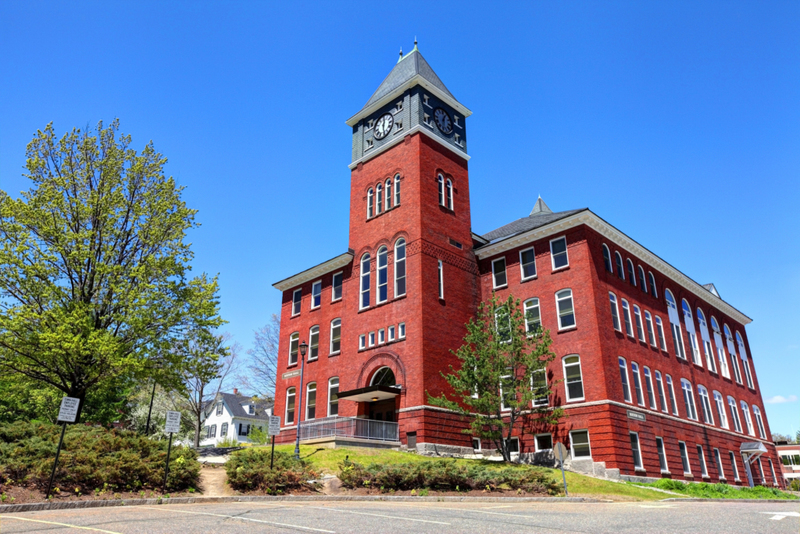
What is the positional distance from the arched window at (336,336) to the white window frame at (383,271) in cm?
423

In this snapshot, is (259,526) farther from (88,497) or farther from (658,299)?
(658,299)

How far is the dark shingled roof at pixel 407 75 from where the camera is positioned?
38.4 m

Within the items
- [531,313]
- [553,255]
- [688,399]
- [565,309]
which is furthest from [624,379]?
[688,399]

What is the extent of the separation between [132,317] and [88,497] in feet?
27.9

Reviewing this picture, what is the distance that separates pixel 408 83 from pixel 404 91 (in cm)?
75

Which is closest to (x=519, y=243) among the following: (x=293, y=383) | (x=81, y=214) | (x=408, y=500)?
(x=293, y=383)

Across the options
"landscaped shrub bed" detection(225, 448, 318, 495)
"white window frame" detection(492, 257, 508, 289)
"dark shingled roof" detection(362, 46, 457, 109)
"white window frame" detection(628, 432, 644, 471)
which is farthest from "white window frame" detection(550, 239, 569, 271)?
"landscaped shrub bed" detection(225, 448, 318, 495)

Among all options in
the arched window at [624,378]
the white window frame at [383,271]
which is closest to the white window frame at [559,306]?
the arched window at [624,378]

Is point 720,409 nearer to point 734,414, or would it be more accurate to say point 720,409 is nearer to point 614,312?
point 734,414

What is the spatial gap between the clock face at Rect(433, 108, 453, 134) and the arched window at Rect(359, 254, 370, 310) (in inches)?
395

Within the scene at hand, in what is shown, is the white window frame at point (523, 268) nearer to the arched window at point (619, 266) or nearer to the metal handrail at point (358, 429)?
the arched window at point (619, 266)

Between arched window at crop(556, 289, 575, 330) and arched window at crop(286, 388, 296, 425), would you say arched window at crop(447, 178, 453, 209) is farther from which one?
arched window at crop(286, 388, 296, 425)

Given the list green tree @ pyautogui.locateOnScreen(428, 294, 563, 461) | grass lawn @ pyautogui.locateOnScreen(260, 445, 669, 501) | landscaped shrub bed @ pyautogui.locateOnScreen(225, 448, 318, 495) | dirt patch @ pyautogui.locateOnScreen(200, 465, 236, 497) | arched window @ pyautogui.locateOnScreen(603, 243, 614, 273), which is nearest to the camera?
dirt patch @ pyautogui.locateOnScreen(200, 465, 236, 497)

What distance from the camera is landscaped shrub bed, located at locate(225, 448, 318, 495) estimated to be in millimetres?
17438
